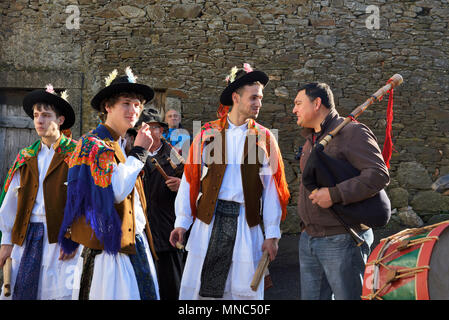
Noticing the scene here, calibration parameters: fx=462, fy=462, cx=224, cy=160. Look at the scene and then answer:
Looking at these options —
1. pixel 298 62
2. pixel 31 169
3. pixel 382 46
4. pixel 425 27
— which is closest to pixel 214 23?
pixel 298 62

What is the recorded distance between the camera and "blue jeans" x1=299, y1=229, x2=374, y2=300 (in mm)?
2816

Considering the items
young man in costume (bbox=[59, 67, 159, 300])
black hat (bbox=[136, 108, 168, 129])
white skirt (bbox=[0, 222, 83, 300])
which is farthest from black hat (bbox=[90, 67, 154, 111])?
black hat (bbox=[136, 108, 168, 129])

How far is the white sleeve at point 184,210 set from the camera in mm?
3359

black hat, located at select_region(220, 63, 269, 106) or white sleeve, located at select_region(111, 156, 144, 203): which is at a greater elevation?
black hat, located at select_region(220, 63, 269, 106)

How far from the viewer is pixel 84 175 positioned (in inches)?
108

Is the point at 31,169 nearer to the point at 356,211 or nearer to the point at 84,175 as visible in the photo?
the point at 84,175

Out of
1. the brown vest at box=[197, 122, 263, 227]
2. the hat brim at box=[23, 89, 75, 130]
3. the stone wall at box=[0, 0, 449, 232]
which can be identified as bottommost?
the brown vest at box=[197, 122, 263, 227]

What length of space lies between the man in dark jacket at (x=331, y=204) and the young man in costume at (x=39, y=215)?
1629 mm

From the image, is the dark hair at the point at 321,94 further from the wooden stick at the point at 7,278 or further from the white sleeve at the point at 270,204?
the wooden stick at the point at 7,278

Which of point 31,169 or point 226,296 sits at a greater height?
point 31,169

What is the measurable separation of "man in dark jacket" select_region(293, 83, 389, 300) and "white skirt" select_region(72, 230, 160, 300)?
116 cm

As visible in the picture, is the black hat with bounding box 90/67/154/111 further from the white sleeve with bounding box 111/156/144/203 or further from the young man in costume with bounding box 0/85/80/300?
the young man in costume with bounding box 0/85/80/300

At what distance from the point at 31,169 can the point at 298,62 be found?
502cm

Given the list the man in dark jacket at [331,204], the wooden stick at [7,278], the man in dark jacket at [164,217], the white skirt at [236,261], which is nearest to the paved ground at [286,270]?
the man in dark jacket at [164,217]
